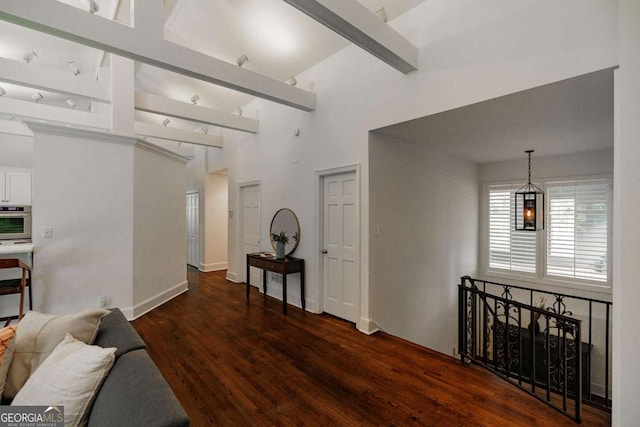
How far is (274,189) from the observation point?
16.5ft

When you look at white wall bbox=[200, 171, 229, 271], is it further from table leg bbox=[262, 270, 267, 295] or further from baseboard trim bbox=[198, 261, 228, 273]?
table leg bbox=[262, 270, 267, 295]

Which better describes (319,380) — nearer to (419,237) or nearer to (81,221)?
(419,237)

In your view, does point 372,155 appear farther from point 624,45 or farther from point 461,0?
point 624,45

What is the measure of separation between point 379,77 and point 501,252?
4.16m

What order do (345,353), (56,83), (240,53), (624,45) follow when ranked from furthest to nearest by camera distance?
(240,53), (56,83), (345,353), (624,45)

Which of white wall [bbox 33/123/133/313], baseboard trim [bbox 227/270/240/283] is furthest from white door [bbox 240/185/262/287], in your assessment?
white wall [bbox 33/123/133/313]

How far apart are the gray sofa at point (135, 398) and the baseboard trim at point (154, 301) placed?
2837 millimetres

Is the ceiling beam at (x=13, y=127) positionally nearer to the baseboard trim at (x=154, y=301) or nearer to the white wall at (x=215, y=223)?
the white wall at (x=215, y=223)

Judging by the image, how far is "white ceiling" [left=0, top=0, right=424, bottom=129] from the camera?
11.8ft

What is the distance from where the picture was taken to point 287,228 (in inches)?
186

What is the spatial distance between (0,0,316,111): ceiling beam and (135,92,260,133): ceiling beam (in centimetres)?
157

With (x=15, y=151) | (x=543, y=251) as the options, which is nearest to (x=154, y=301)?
(x=15, y=151)

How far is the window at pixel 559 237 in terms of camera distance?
4.38m

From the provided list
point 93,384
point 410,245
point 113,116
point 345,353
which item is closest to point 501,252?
point 410,245
